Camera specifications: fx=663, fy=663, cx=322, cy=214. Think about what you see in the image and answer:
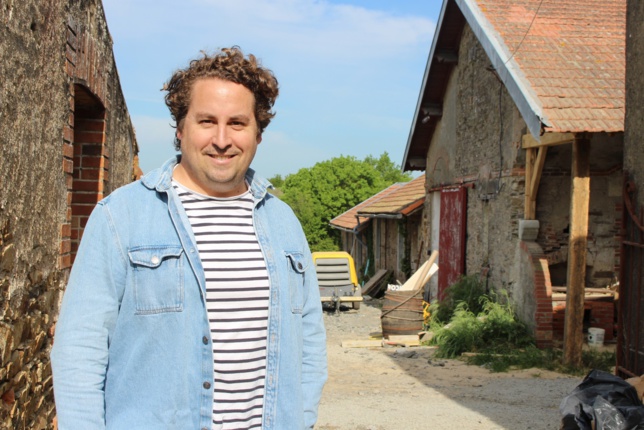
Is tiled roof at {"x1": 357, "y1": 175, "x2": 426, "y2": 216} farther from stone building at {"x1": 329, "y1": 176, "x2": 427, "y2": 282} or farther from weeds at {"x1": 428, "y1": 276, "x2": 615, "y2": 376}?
weeds at {"x1": 428, "y1": 276, "x2": 615, "y2": 376}

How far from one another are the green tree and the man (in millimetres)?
32942

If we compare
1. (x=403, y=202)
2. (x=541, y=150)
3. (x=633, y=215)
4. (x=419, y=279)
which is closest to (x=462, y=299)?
(x=419, y=279)

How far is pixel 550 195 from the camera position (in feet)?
32.0

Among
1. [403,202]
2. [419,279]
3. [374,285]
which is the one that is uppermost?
[403,202]

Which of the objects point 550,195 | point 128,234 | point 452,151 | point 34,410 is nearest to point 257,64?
point 128,234

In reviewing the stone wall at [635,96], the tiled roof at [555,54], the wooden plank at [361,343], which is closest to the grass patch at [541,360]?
the wooden plank at [361,343]

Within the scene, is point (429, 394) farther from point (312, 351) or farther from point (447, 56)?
point (447, 56)

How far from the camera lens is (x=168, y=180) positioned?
6.68 ft

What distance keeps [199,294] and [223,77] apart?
0.68 metres

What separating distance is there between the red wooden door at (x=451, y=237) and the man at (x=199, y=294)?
1045cm

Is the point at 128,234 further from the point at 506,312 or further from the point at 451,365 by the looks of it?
the point at 506,312

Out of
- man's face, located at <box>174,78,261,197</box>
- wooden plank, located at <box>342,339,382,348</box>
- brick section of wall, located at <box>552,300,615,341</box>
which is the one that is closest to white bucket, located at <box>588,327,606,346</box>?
brick section of wall, located at <box>552,300,615,341</box>

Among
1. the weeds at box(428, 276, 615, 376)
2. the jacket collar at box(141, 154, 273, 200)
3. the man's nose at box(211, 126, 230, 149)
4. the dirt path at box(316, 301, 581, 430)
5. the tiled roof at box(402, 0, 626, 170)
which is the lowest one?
the dirt path at box(316, 301, 581, 430)

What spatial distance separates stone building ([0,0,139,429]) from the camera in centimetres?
289
